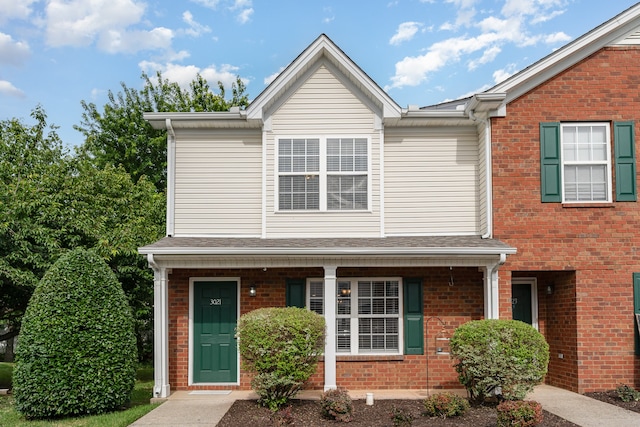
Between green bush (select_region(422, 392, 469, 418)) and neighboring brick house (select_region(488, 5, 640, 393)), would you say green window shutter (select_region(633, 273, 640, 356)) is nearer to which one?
neighboring brick house (select_region(488, 5, 640, 393))

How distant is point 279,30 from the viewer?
46.4 feet

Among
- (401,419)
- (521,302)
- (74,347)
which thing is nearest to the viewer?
(401,419)

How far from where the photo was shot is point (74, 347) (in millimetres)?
9289

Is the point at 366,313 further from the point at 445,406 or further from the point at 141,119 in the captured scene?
the point at 141,119

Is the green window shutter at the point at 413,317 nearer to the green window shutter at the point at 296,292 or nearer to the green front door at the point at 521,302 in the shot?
the green window shutter at the point at 296,292

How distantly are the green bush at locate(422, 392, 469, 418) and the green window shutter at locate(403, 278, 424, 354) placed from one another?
245cm

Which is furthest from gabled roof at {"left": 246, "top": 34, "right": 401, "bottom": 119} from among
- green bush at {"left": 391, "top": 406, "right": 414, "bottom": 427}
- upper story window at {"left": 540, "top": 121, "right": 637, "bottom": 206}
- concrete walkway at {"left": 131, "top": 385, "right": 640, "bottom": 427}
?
green bush at {"left": 391, "top": 406, "right": 414, "bottom": 427}

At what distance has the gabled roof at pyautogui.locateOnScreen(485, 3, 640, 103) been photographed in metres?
11.0

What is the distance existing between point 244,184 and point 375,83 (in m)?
3.23

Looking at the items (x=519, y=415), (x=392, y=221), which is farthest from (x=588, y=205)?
(x=519, y=415)

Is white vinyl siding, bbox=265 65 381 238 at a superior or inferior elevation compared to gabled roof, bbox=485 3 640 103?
inferior

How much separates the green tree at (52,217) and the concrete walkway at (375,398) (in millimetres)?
3944

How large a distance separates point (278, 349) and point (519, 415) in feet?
11.8

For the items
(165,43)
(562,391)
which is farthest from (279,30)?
(165,43)
